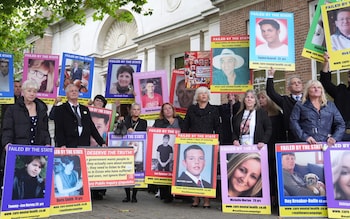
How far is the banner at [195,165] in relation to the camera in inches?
236

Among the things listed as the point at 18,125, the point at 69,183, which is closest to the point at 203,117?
the point at 69,183

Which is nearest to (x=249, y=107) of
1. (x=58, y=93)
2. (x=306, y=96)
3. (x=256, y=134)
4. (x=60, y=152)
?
(x=256, y=134)

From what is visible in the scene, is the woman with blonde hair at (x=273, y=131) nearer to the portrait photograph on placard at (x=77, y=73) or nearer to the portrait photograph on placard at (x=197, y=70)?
the portrait photograph on placard at (x=197, y=70)

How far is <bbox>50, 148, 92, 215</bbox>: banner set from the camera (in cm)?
534

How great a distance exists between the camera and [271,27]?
20.2 ft

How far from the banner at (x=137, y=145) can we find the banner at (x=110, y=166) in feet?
0.68

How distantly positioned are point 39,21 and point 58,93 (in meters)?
6.40

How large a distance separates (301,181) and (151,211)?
93.4 inches

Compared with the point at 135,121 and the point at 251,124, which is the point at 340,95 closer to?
the point at 251,124

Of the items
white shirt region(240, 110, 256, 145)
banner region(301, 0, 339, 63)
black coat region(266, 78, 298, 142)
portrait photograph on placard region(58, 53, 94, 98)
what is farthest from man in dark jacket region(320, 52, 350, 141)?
portrait photograph on placard region(58, 53, 94, 98)

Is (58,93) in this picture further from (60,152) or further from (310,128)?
(310,128)

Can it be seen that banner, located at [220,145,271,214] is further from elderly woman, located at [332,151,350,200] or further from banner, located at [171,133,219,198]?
elderly woman, located at [332,151,350,200]

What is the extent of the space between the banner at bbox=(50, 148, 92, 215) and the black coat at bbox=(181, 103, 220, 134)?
1.88 metres

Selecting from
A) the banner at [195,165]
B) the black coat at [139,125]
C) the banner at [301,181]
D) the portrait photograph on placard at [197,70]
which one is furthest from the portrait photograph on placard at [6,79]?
the banner at [301,181]
